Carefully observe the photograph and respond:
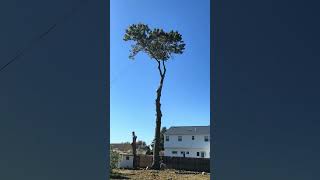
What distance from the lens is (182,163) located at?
47.4 ft

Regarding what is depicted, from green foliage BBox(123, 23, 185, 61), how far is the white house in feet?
32.3

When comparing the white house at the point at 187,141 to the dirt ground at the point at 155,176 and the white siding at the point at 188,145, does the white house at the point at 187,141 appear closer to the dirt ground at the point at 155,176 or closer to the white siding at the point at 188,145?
the white siding at the point at 188,145

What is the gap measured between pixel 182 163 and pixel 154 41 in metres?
4.53

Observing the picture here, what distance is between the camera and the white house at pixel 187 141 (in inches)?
883

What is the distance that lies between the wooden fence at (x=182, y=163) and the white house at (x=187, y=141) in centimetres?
730

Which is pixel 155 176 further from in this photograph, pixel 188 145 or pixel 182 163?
pixel 188 145

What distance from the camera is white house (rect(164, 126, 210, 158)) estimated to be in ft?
73.6
